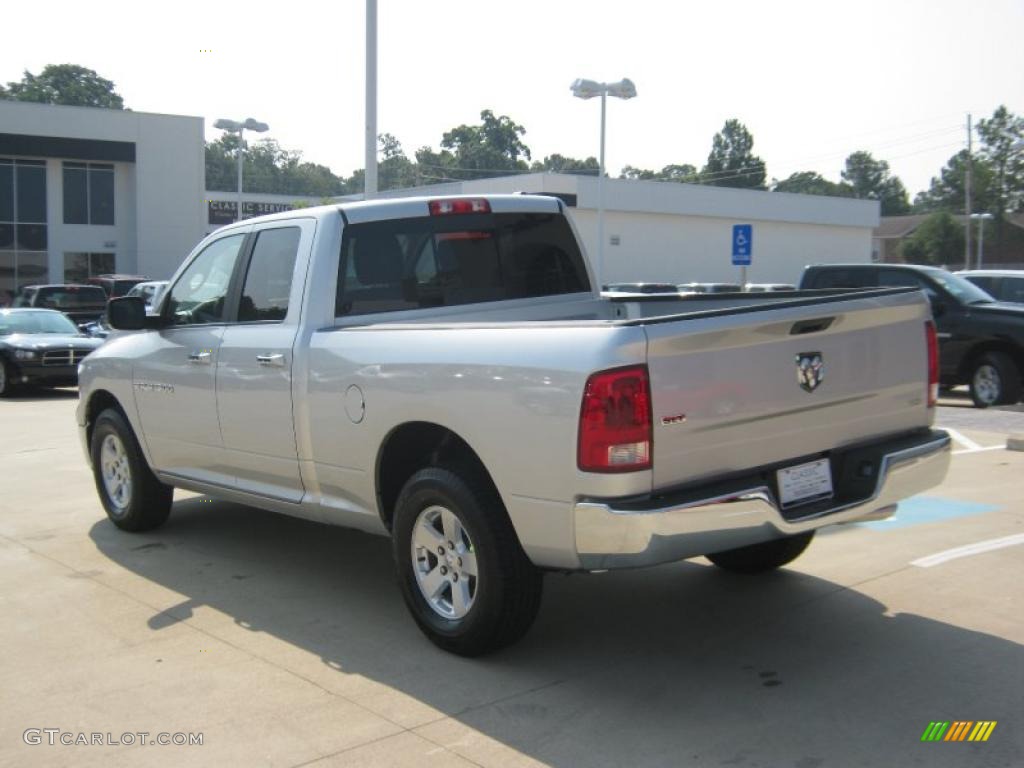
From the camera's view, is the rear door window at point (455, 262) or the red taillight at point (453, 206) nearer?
the rear door window at point (455, 262)

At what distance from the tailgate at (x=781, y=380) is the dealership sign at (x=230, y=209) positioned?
62.6 meters

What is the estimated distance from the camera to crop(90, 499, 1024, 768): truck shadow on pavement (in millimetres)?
3982

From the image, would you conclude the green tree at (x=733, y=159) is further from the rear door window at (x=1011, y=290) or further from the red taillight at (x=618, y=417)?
the red taillight at (x=618, y=417)

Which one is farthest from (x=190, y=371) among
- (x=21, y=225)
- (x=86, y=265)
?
(x=86, y=265)

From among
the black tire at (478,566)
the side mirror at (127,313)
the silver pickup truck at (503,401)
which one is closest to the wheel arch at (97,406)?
the silver pickup truck at (503,401)

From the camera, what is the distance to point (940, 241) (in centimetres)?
7869

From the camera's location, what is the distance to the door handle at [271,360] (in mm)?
5719

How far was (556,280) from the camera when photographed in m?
6.55

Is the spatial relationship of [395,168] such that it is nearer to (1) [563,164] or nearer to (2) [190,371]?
(1) [563,164]

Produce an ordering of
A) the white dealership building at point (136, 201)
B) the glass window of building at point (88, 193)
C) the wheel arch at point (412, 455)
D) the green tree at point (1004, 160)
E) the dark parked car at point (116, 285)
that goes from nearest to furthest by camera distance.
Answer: the wheel arch at point (412, 455), the dark parked car at point (116, 285), the white dealership building at point (136, 201), the glass window of building at point (88, 193), the green tree at point (1004, 160)

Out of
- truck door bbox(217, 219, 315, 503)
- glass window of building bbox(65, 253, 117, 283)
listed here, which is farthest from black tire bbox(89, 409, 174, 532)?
glass window of building bbox(65, 253, 117, 283)

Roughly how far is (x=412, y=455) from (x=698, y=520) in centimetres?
165

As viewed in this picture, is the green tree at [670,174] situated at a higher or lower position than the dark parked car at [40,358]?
higher

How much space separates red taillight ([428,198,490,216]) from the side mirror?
2083mm
